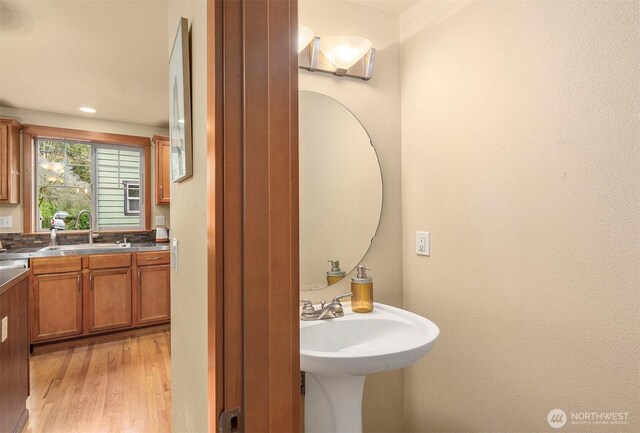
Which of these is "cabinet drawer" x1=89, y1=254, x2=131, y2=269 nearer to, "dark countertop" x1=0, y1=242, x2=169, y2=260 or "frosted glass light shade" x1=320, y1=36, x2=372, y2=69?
"dark countertop" x1=0, y1=242, x2=169, y2=260

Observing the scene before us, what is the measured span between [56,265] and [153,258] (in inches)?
30.9

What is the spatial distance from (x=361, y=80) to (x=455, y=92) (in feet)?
1.39

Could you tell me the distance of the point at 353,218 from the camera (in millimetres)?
1604

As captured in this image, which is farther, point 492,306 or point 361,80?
point 361,80

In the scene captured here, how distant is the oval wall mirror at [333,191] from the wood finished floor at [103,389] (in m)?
1.45

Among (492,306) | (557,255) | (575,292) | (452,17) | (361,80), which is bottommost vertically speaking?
(492,306)

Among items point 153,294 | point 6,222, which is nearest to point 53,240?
point 6,222

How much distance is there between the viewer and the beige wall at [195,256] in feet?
2.41

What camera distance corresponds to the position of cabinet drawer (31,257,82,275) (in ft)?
9.74

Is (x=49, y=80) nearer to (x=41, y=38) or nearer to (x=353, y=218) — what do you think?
(x=41, y=38)

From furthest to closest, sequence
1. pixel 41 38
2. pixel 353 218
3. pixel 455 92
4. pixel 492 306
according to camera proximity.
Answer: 1. pixel 41 38
2. pixel 353 218
3. pixel 455 92
4. pixel 492 306

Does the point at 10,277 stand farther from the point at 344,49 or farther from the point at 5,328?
the point at 344,49

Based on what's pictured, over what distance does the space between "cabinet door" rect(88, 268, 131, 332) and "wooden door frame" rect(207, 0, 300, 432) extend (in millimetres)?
3256

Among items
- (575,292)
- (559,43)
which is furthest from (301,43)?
(575,292)
